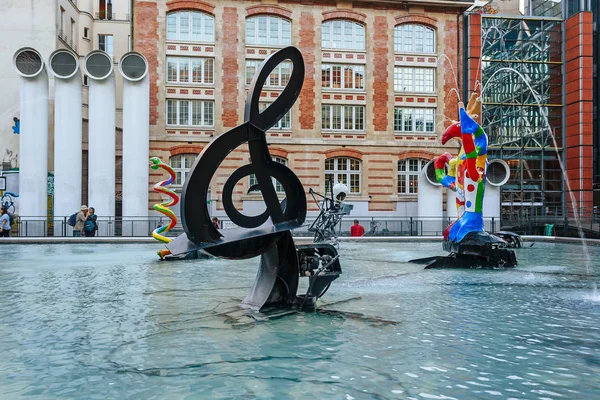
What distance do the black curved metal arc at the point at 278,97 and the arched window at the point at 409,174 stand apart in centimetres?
3109

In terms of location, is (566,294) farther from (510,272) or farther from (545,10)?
(545,10)

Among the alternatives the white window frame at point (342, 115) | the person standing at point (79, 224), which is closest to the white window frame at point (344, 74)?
the white window frame at point (342, 115)

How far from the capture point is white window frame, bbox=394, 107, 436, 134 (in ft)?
132

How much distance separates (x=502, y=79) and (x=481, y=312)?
3858cm

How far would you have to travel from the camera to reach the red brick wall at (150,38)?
37.2m

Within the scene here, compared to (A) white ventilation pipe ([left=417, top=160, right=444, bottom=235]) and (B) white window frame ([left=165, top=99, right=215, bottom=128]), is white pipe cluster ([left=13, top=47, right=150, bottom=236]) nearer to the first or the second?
(B) white window frame ([left=165, top=99, right=215, bottom=128])

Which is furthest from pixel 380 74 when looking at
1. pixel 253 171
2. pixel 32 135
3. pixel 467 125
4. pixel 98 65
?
pixel 253 171

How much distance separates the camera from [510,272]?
50.3ft

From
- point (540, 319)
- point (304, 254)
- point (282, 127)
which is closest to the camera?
point (540, 319)

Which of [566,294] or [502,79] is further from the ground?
[502,79]

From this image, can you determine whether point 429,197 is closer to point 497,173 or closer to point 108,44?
point 497,173

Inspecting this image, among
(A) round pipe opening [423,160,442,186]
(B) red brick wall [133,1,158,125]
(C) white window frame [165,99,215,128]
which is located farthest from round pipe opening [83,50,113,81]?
(A) round pipe opening [423,160,442,186]

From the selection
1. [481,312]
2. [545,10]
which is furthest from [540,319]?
[545,10]

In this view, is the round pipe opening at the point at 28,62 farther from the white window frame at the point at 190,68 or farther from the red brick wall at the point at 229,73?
the red brick wall at the point at 229,73
